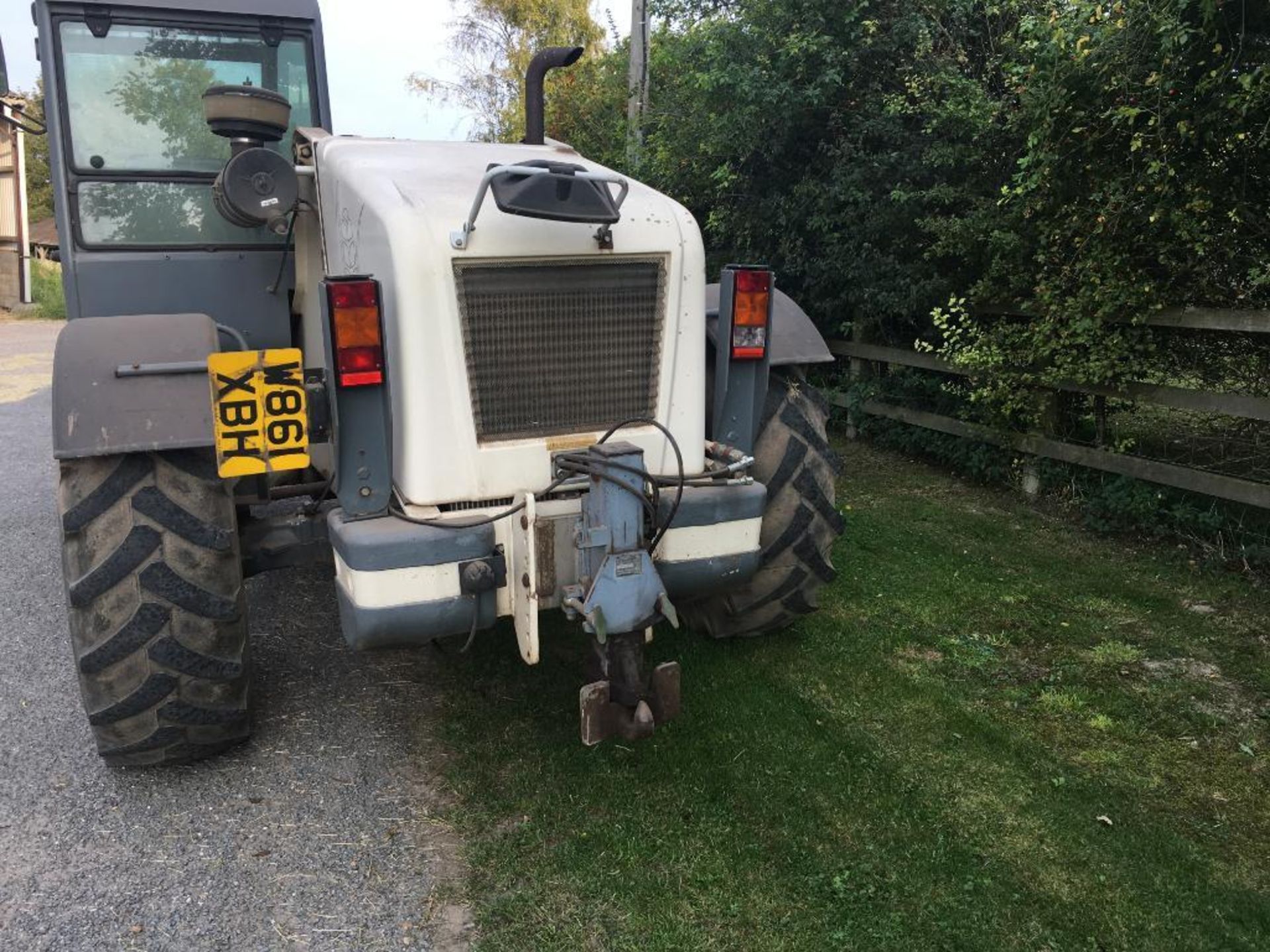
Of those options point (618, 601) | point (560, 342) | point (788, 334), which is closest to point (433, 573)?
point (618, 601)

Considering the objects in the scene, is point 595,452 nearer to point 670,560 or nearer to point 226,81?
point 670,560

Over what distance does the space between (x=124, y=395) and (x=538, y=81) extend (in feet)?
6.83

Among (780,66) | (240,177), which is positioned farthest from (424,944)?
(780,66)

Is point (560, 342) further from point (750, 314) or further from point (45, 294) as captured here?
point (45, 294)

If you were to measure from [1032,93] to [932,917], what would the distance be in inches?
172

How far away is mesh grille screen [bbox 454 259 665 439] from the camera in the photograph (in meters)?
2.66

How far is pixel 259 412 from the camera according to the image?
258 centimetres

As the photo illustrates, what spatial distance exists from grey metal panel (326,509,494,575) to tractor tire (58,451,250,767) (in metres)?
0.48

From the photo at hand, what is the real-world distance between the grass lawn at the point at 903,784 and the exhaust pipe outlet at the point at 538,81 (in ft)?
6.94

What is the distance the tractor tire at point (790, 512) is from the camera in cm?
348

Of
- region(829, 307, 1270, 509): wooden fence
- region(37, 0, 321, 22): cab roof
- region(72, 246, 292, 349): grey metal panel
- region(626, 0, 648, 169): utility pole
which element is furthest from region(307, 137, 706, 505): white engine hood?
region(626, 0, 648, 169): utility pole

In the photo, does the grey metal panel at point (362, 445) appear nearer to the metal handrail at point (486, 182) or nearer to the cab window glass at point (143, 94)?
the metal handrail at point (486, 182)

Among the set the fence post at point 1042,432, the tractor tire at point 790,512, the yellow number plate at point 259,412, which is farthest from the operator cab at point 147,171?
the fence post at point 1042,432

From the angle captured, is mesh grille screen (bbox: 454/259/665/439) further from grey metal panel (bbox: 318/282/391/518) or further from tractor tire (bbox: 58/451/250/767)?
tractor tire (bbox: 58/451/250/767)
